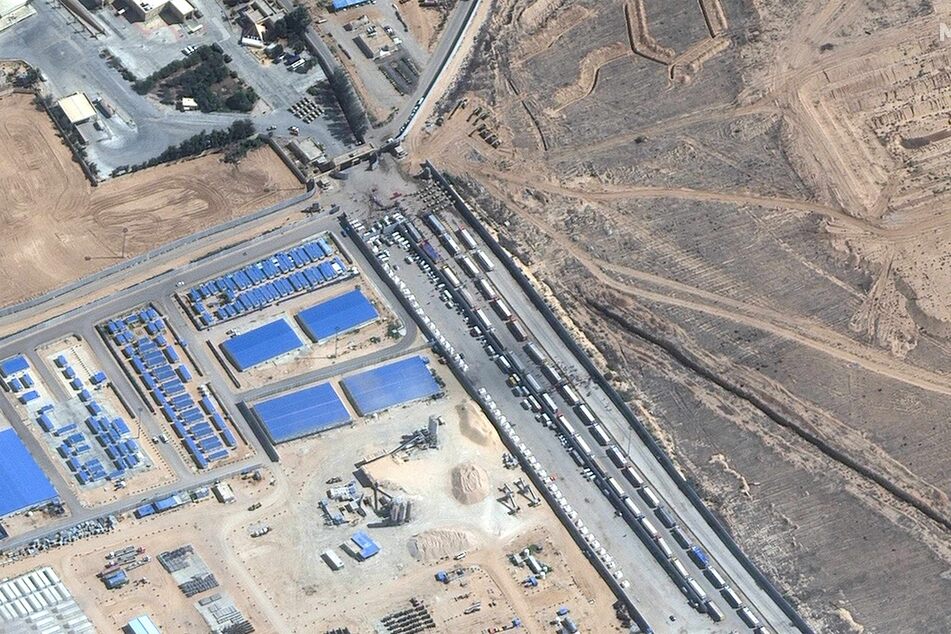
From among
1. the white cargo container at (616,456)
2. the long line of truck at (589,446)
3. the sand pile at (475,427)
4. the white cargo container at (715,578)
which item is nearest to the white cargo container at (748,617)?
the long line of truck at (589,446)

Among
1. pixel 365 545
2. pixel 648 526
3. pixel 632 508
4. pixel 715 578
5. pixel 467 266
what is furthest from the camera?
pixel 467 266

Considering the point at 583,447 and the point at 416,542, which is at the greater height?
the point at 416,542

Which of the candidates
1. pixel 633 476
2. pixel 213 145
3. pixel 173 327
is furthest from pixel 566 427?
pixel 213 145

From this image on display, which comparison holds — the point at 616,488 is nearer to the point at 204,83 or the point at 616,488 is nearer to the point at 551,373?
the point at 551,373

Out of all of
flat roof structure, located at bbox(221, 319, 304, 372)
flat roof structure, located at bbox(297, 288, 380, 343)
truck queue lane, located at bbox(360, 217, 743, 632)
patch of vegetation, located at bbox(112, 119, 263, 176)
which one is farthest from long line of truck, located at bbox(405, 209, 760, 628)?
patch of vegetation, located at bbox(112, 119, 263, 176)

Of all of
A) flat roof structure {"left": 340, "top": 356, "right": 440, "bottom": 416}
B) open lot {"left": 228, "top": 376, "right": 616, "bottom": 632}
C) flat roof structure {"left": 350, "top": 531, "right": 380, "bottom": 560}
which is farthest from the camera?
flat roof structure {"left": 340, "top": 356, "right": 440, "bottom": 416}

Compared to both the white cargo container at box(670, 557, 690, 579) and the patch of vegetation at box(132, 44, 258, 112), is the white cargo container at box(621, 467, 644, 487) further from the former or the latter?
the patch of vegetation at box(132, 44, 258, 112)

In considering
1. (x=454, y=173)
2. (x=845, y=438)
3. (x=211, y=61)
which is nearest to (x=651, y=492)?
(x=845, y=438)
